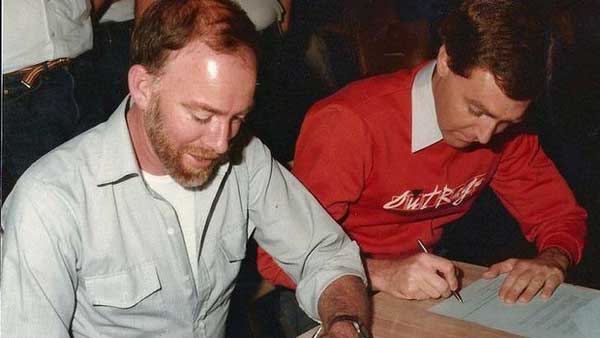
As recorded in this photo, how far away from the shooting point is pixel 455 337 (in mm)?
1392

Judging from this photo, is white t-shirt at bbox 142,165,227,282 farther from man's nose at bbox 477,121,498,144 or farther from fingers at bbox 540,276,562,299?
fingers at bbox 540,276,562,299

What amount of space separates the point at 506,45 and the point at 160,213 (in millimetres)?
876

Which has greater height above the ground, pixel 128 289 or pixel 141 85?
pixel 141 85

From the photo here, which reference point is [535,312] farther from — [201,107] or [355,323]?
[201,107]

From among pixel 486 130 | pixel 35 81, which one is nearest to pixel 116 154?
pixel 35 81

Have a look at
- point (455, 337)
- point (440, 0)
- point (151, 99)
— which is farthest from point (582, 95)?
point (151, 99)

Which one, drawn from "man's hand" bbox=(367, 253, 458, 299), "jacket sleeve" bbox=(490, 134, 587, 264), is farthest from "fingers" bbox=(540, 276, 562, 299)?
"jacket sleeve" bbox=(490, 134, 587, 264)

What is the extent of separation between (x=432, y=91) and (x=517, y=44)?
0.96 ft

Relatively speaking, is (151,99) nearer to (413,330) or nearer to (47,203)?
(47,203)

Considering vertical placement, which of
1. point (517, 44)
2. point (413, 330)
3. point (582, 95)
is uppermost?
point (517, 44)

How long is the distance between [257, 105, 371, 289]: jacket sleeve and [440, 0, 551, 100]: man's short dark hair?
0.31 metres

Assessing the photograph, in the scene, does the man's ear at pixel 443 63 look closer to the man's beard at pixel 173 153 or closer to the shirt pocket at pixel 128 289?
the man's beard at pixel 173 153

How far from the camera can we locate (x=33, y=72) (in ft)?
6.42

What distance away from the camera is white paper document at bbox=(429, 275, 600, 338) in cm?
141
